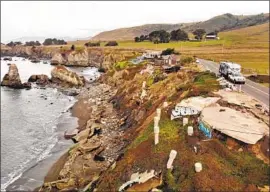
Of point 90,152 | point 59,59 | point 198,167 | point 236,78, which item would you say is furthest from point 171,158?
point 59,59

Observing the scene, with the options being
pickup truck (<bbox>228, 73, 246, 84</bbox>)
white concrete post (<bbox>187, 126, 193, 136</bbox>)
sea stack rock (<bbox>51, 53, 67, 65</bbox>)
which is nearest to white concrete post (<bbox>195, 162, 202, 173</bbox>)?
white concrete post (<bbox>187, 126, 193, 136</bbox>)

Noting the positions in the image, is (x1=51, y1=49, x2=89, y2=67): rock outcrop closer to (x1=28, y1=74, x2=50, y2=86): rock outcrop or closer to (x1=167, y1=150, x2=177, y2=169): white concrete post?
(x1=28, y1=74, x2=50, y2=86): rock outcrop

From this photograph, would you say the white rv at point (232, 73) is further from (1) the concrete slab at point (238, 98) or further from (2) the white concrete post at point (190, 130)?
(2) the white concrete post at point (190, 130)

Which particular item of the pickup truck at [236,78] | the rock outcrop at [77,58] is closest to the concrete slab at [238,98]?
the pickup truck at [236,78]

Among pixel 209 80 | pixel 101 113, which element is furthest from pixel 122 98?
pixel 209 80

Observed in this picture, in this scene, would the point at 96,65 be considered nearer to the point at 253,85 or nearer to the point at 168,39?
the point at 168,39

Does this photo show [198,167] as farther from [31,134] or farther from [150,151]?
[31,134]
